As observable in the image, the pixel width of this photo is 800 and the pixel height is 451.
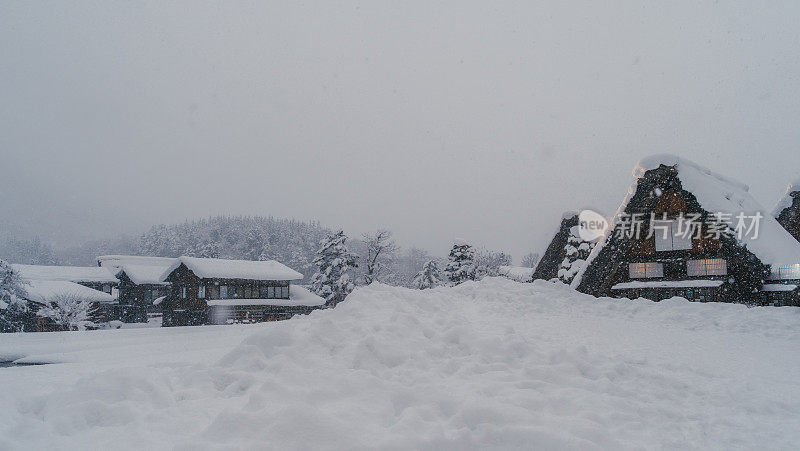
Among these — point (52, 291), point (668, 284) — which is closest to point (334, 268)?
point (52, 291)

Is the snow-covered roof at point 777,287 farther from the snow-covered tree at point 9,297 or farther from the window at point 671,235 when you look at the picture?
the snow-covered tree at point 9,297

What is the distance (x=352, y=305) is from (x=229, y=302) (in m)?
31.9

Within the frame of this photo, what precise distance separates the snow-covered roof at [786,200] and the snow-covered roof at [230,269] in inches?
1358

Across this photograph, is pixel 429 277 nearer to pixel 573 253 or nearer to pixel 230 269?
pixel 230 269

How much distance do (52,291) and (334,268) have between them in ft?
76.8

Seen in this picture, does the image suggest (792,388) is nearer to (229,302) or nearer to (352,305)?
(352,305)

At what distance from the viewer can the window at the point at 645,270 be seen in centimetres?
1544

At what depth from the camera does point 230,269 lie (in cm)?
3631

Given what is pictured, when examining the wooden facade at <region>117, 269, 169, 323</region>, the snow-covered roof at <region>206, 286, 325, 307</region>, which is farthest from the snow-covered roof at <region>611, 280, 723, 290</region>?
the wooden facade at <region>117, 269, 169, 323</region>

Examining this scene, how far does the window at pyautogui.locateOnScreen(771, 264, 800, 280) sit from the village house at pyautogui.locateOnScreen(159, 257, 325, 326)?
33.2 metres

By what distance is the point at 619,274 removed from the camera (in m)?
15.8

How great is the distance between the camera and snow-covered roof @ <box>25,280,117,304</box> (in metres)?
32.1

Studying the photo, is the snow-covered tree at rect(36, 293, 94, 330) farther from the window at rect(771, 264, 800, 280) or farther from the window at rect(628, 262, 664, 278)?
the window at rect(771, 264, 800, 280)

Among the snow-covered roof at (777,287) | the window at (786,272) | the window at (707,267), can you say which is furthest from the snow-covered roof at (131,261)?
the window at (786,272)
